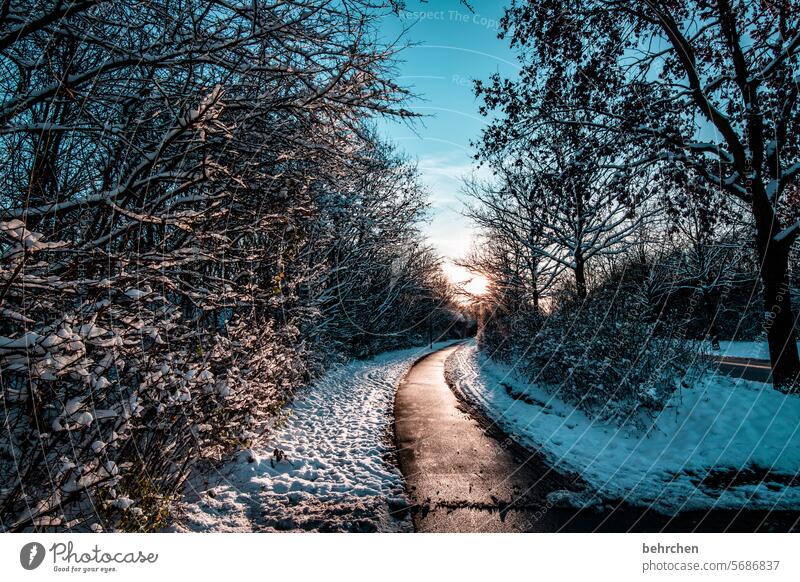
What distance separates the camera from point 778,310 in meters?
7.84

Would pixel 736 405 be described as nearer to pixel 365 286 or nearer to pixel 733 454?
pixel 733 454

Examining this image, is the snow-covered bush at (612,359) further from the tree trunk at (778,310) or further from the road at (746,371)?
the road at (746,371)

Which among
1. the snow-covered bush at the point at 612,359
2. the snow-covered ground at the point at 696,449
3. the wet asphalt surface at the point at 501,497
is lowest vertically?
the wet asphalt surface at the point at 501,497

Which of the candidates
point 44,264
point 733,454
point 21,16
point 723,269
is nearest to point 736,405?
point 733,454

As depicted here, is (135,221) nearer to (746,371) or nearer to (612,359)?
(612,359)

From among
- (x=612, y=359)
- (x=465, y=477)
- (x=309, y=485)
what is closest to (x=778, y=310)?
(x=612, y=359)

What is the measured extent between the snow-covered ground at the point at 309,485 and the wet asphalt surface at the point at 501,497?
0.36 meters

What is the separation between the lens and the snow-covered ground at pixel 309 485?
4.06m

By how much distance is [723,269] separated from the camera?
70.6 feet

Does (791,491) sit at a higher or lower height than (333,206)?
lower

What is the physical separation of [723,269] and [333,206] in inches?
938

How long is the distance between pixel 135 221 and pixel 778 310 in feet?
38.3

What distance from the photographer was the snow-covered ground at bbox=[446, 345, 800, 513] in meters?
4.68
